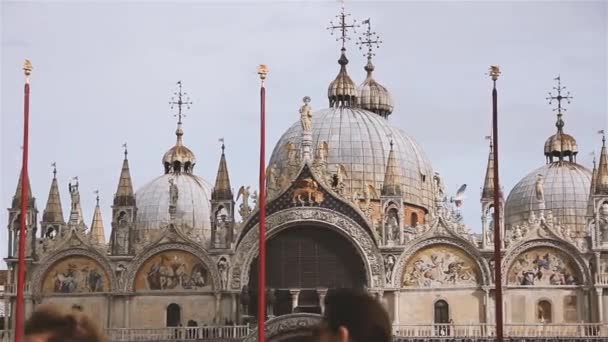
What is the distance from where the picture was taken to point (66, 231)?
4569 centimetres

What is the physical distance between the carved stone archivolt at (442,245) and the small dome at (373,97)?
52.7 feet

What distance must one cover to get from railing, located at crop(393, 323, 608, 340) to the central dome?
32.5ft

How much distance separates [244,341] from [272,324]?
4.70 ft

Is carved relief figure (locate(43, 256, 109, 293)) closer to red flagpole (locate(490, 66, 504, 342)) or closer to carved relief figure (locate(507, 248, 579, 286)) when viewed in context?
carved relief figure (locate(507, 248, 579, 286))

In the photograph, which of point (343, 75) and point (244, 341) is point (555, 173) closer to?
point (343, 75)

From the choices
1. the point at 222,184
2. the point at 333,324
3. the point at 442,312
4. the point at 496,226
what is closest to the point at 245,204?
the point at 222,184

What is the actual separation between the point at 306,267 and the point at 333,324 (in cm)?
3846

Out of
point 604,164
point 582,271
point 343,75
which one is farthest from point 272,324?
point 343,75

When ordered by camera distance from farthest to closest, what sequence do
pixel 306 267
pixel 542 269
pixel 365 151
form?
pixel 365 151 → pixel 306 267 → pixel 542 269

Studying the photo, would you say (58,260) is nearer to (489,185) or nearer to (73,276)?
(73,276)

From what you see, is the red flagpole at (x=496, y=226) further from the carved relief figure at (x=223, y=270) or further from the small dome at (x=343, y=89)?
the small dome at (x=343, y=89)

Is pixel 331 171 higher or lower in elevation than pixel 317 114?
lower

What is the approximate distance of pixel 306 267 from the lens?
143ft

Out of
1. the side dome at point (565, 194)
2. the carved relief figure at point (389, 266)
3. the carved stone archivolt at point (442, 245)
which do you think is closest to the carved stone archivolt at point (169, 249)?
the carved relief figure at point (389, 266)
